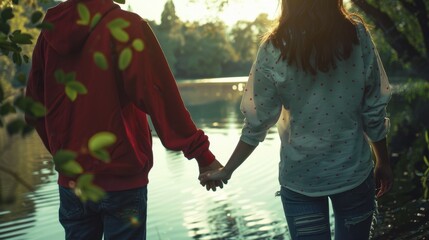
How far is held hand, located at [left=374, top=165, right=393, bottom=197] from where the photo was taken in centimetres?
251

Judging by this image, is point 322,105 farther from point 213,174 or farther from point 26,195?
point 26,195

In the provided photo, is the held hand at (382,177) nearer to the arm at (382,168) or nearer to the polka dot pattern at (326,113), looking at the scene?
the arm at (382,168)

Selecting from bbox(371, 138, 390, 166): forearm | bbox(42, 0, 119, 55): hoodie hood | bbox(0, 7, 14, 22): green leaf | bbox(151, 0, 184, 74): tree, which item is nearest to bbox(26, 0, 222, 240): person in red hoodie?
bbox(42, 0, 119, 55): hoodie hood

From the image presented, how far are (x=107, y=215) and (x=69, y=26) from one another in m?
0.72

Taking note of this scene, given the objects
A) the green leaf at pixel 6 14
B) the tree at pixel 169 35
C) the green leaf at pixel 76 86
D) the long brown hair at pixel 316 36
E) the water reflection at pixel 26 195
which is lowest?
the tree at pixel 169 35

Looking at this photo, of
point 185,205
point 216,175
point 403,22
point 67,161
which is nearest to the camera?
point 67,161

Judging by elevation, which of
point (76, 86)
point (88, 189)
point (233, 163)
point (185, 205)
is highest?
point (76, 86)

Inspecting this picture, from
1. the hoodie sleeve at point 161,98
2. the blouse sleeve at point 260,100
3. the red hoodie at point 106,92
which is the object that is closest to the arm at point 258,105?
the blouse sleeve at point 260,100

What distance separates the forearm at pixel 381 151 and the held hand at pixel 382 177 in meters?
0.02

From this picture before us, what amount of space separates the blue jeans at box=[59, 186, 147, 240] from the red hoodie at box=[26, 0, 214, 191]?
45mm

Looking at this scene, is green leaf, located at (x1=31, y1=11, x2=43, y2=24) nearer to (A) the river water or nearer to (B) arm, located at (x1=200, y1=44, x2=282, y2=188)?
(B) arm, located at (x1=200, y1=44, x2=282, y2=188)

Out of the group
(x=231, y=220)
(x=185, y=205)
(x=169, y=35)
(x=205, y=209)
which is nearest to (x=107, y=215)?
(x=231, y=220)

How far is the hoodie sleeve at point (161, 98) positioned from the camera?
2.18 metres

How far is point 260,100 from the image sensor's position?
7.68ft
